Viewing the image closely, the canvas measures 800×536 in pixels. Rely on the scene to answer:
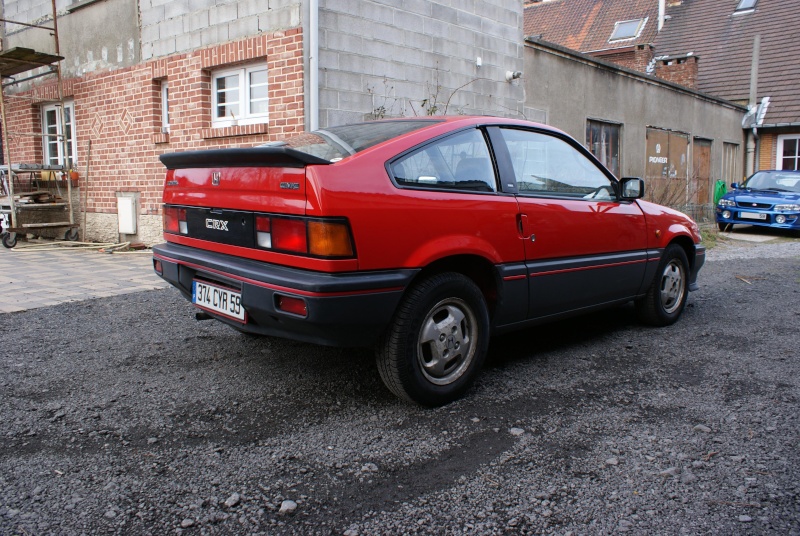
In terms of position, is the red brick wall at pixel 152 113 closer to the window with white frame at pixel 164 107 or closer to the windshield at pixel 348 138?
the window with white frame at pixel 164 107

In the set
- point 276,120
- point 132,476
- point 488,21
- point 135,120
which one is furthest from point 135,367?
point 488,21

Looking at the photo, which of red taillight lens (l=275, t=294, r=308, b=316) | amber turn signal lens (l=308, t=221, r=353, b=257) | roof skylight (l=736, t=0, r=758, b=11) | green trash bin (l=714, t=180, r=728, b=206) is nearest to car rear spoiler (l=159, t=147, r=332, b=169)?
amber turn signal lens (l=308, t=221, r=353, b=257)

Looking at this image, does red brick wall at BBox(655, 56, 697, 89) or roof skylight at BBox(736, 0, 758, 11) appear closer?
red brick wall at BBox(655, 56, 697, 89)

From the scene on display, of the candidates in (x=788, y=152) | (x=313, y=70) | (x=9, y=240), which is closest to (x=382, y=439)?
(x=313, y=70)

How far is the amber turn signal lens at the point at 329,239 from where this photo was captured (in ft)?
9.45

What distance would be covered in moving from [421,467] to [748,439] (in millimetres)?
1460

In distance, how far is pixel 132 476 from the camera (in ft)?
8.29

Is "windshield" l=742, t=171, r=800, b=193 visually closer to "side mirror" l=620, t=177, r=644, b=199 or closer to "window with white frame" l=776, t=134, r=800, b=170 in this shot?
"window with white frame" l=776, t=134, r=800, b=170

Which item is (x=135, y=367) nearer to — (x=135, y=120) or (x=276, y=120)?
(x=276, y=120)

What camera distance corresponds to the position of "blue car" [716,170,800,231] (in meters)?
13.6

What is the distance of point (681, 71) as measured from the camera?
20.0 m

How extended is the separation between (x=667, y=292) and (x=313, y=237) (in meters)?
3.30

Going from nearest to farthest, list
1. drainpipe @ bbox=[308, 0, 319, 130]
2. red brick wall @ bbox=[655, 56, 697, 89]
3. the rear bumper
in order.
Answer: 1. the rear bumper
2. drainpipe @ bbox=[308, 0, 319, 130]
3. red brick wall @ bbox=[655, 56, 697, 89]

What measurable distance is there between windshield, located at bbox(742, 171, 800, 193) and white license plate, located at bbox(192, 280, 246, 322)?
14.5 metres
